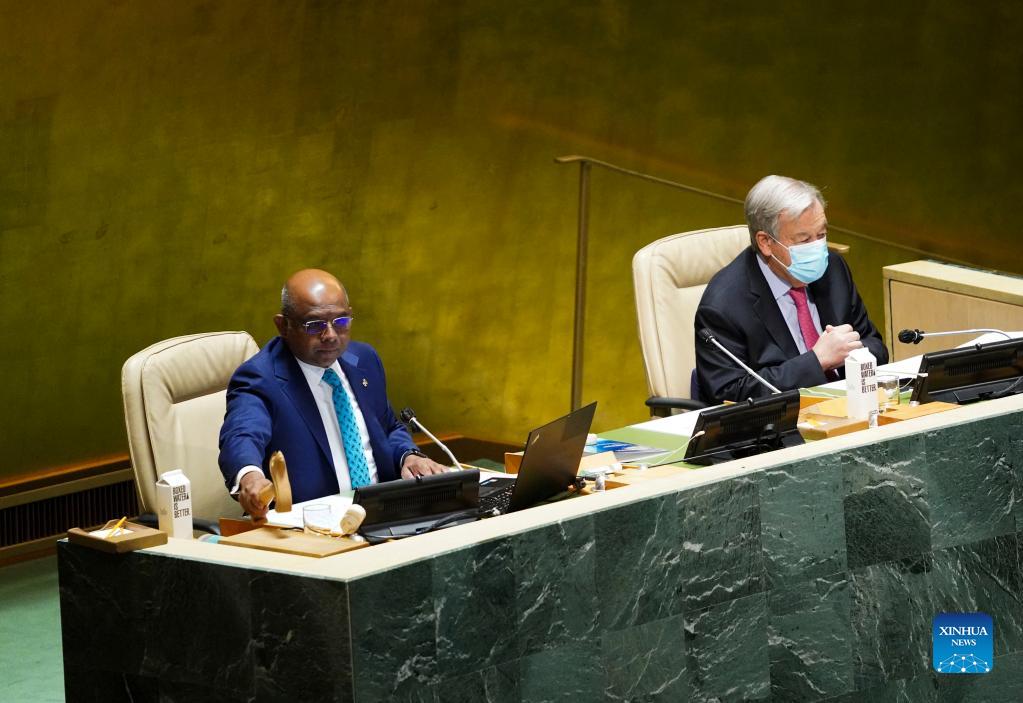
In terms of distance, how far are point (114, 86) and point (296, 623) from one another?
3.39m

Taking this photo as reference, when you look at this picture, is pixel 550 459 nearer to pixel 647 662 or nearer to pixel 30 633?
pixel 647 662

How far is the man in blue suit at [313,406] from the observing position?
3291mm

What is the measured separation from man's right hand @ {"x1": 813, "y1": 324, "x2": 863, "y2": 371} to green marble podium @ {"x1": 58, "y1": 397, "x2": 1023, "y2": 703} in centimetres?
88

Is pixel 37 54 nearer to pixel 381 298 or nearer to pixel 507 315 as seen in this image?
pixel 381 298

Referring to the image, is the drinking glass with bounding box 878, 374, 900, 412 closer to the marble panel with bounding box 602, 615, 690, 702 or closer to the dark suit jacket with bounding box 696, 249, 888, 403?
the dark suit jacket with bounding box 696, 249, 888, 403

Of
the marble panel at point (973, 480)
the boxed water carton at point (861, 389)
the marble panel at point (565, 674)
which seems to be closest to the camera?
the marble panel at point (565, 674)

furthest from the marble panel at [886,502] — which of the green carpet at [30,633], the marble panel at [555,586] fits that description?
the green carpet at [30,633]

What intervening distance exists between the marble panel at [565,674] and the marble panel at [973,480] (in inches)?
33.2

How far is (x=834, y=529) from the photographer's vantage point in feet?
9.04

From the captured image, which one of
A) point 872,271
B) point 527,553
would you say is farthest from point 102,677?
point 872,271

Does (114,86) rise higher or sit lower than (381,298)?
higher

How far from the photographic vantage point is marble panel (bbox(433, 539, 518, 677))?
7.26ft

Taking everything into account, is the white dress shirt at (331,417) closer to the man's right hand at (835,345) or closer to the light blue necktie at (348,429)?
the light blue necktie at (348,429)

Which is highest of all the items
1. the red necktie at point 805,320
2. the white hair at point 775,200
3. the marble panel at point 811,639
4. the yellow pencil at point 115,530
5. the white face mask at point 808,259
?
the white hair at point 775,200
